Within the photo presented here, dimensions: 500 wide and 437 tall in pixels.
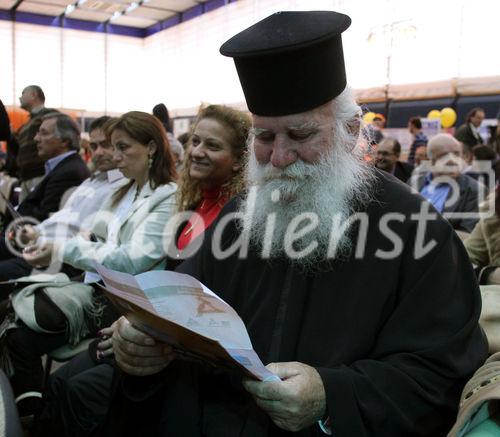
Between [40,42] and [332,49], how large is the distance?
18410 mm

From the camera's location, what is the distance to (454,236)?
152 cm

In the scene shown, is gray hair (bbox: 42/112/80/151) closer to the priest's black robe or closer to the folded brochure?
the priest's black robe

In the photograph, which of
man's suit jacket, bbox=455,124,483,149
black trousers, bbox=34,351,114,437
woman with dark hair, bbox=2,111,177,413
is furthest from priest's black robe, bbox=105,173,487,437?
man's suit jacket, bbox=455,124,483,149

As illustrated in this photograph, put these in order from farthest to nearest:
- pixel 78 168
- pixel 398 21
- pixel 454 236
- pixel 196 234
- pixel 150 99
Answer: pixel 150 99 → pixel 398 21 → pixel 78 168 → pixel 196 234 → pixel 454 236

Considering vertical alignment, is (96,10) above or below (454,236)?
above

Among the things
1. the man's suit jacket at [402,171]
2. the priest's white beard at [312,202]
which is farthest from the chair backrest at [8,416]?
the man's suit jacket at [402,171]

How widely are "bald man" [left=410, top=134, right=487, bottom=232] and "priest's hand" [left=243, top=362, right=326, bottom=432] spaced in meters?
3.21

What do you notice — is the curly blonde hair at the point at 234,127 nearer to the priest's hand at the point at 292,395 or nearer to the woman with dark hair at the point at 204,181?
the woman with dark hair at the point at 204,181

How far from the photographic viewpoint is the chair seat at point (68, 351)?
272cm

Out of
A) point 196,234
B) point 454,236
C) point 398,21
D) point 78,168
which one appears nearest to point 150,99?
point 398,21

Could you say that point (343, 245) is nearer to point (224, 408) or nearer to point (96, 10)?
point (224, 408)

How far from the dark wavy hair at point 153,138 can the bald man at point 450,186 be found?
2246mm

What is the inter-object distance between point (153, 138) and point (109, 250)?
76 cm

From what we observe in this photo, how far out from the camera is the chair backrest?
1.12 metres
